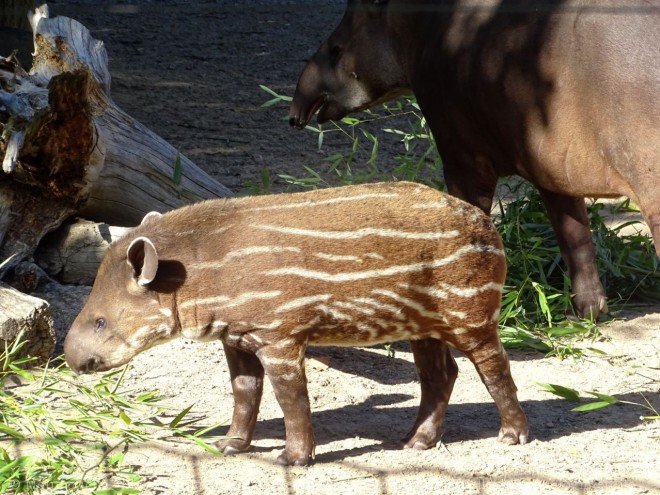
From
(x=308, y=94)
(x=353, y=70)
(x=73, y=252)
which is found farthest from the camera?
(x=308, y=94)

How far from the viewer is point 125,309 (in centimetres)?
413

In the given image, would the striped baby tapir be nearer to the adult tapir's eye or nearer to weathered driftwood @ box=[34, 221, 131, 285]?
weathered driftwood @ box=[34, 221, 131, 285]

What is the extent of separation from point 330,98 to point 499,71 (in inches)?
59.6

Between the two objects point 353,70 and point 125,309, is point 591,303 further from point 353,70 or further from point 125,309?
point 125,309

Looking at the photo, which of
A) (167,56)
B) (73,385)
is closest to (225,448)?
(73,385)

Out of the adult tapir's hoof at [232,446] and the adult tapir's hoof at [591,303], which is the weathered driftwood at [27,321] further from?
the adult tapir's hoof at [591,303]

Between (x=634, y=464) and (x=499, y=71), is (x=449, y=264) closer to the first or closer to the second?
(x=634, y=464)

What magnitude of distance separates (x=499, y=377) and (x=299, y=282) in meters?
0.88

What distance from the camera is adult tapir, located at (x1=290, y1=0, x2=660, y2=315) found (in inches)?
185

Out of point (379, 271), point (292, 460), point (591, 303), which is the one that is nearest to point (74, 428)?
point (292, 460)

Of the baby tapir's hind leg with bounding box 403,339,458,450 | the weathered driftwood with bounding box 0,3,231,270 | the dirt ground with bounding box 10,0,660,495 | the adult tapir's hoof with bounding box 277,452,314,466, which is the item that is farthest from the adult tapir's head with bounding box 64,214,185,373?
the weathered driftwood with bounding box 0,3,231,270

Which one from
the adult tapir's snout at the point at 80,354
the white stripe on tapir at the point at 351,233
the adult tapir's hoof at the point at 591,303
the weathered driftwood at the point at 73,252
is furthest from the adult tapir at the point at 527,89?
the adult tapir's snout at the point at 80,354

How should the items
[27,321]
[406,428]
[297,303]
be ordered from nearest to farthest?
[297,303] → [406,428] → [27,321]

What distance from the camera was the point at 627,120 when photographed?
4.68 metres
